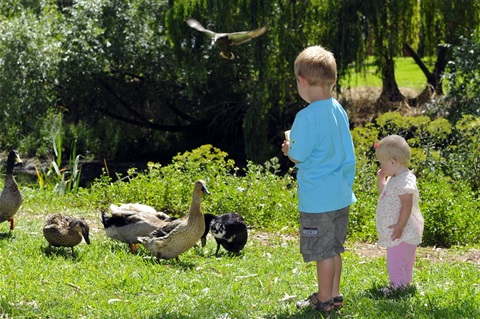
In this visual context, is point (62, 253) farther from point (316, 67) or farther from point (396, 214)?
point (316, 67)

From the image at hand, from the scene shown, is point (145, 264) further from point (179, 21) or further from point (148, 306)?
point (179, 21)

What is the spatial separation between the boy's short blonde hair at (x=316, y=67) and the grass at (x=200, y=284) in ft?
5.39

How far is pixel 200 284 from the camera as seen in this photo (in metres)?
7.17

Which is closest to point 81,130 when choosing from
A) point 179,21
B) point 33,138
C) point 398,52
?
point 33,138

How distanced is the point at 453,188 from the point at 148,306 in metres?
6.92

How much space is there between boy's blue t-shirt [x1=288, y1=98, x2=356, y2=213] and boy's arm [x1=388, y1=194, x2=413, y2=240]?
66 centimetres

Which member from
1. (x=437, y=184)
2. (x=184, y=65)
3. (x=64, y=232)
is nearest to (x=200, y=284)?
(x=64, y=232)

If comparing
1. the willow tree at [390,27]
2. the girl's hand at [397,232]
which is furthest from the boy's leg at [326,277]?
the willow tree at [390,27]

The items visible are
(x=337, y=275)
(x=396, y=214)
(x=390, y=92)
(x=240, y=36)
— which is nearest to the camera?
(x=337, y=275)

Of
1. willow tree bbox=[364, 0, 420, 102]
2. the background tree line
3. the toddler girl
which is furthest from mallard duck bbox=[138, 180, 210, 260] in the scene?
willow tree bbox=[364, 0, 420, 102]

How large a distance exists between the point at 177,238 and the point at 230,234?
3.00ft

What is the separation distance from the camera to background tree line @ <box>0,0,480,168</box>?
1872cm

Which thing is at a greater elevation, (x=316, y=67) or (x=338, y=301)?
(x=316, y=67)

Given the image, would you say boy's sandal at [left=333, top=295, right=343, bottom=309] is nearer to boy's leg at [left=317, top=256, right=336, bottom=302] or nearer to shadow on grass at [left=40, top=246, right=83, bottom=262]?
boy's leg at [left=317, top=256, right=336, bottom=302]
